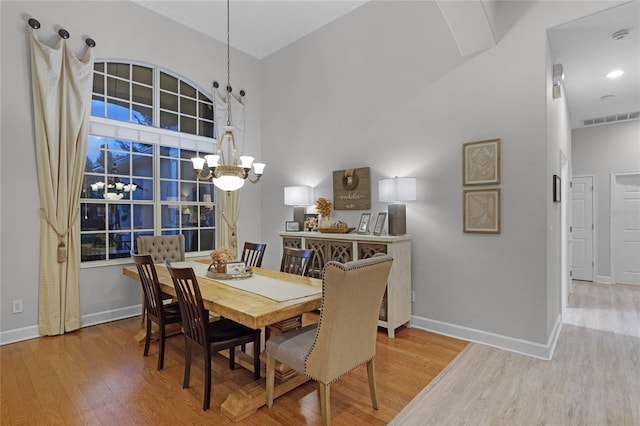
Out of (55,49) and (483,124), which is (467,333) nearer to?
(483,124)

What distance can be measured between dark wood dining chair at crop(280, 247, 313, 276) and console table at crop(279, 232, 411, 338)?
2.09ft

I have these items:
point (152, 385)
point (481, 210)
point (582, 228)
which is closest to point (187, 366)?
point (152, 385)

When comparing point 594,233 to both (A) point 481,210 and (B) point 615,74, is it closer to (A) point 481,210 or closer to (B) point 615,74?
(B) point 615,74

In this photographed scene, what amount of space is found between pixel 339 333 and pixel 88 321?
344 cm

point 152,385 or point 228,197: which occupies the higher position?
point 228,197

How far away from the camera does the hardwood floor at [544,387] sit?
210cm

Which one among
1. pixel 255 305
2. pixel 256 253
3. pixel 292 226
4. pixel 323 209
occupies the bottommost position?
pixel 255 305

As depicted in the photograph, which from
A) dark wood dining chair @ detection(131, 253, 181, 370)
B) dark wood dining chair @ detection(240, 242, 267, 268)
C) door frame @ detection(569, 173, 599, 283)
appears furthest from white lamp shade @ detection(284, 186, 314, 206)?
door frame @ detection(569, 173, 599, 283)

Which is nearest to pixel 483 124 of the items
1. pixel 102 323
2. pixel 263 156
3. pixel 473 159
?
pixel 473 159

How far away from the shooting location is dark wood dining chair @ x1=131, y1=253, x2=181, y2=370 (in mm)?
2623

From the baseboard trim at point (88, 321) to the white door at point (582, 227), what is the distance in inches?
293

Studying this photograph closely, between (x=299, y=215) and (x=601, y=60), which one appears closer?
(x=601, y=60)

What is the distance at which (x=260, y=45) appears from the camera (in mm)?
5266

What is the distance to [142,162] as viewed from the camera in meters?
4.36
